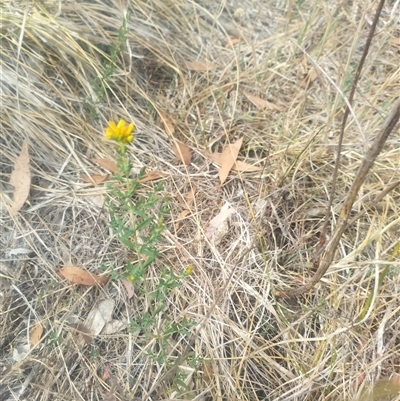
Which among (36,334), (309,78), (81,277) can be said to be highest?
(309,78)

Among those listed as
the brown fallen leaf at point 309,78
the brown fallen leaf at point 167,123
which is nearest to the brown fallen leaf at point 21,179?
the brown fallen leaf at point 167,123

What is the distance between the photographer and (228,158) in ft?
5.89

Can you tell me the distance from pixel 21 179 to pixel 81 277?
1.24ft

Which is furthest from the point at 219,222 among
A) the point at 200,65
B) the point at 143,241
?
A: the point at 200,65

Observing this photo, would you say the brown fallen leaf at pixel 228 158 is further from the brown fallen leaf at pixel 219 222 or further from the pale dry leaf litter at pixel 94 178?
the pale dry leaf litter at pixel 94 178

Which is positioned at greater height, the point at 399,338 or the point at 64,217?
the point at 399,338

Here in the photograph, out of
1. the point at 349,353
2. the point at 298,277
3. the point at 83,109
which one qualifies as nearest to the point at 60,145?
the point at 83,109

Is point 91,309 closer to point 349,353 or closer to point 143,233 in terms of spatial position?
point 143,233

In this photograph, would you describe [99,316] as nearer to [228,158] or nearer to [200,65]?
[228,158]

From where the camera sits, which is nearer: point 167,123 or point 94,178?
point 94,178

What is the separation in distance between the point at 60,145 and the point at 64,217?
25 cm

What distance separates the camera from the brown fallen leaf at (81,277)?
5.05ft

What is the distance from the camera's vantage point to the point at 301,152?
1600 mm

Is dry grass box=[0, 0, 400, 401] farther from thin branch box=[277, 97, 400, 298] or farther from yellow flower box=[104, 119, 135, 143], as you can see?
yellow flower box=[104, 119, 135, 143]
